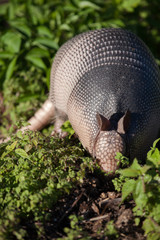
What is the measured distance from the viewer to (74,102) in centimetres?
411

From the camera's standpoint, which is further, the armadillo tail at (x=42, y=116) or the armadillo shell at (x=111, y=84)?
the armadillo tail at (x=42, y=116)

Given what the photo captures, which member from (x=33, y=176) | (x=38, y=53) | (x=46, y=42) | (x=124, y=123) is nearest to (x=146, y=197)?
(x=124, y=123)

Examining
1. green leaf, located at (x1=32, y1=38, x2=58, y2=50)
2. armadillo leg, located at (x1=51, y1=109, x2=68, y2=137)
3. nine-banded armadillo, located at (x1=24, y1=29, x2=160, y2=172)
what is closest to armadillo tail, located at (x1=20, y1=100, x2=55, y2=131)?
armadillo leg, located at (x1=51, y1=109, x2=68, y2=137)

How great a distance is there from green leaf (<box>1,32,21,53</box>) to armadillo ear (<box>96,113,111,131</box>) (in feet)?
9.79

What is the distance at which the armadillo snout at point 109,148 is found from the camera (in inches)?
129

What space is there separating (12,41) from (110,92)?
2.83 meters

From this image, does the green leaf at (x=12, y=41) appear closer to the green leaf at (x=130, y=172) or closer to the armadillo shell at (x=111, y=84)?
the armadillo shell at (x=111, y=84)

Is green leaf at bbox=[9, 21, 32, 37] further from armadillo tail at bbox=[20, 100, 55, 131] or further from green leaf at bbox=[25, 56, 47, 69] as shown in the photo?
armadillo tail at bbox=[20, 100, 55, 131]

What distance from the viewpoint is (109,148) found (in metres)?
3.28

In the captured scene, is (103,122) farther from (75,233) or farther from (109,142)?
(75,233)

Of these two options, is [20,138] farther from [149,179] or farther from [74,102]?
[149,179]

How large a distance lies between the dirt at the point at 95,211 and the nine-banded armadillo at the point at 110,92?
308 mm

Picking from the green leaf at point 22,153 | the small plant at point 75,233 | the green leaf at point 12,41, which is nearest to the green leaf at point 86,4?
the green leaf at point 12,41

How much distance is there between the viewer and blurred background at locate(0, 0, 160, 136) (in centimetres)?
576
